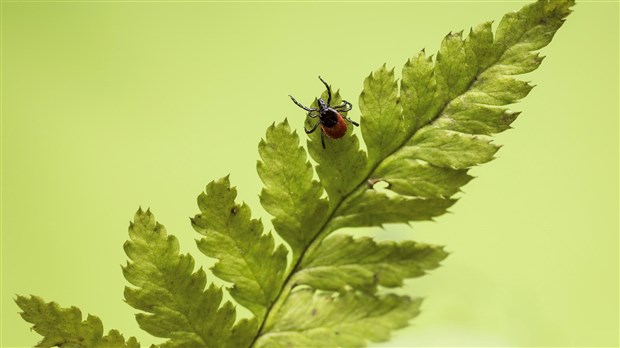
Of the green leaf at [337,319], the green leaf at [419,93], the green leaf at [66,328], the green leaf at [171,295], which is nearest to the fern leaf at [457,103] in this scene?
the green leaf at [419,93]

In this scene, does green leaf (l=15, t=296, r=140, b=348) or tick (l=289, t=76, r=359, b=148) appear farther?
tick (l=289, t=76, r=359, b=148)

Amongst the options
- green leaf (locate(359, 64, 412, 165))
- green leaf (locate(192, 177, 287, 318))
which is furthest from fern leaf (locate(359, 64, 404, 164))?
green leaf (locate(192, 177, 287, 318))

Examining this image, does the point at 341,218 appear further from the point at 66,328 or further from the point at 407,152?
the point at 66,328

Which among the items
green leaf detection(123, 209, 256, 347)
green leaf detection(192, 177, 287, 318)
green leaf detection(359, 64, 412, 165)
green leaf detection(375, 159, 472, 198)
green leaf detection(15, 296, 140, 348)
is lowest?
green leaf detection(15, 296, 140, 348)

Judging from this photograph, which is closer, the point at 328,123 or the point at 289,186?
the point at 289,186

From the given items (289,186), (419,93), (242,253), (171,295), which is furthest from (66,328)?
(419,93)

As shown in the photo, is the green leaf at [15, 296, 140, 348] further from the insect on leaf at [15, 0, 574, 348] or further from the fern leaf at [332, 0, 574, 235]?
the fern leaf at [332, 0, 574, 235]
